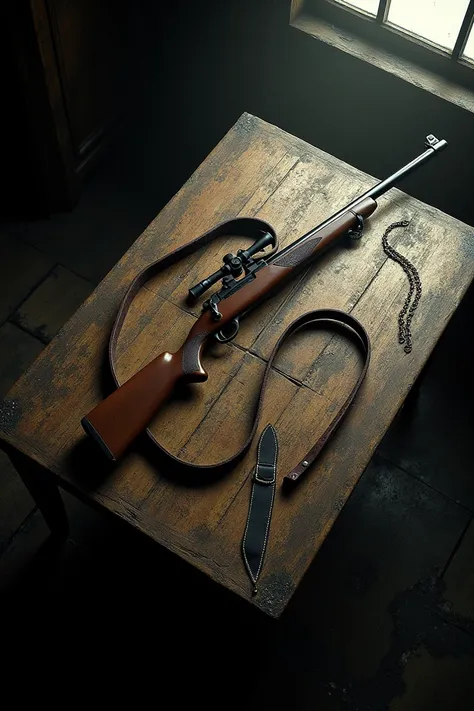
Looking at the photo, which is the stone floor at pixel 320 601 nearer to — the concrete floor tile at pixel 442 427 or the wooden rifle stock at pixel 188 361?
the concrete floor tile at pixel 442 427

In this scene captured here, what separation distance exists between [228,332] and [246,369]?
0.38 ft

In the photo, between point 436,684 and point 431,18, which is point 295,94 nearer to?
point 431,18

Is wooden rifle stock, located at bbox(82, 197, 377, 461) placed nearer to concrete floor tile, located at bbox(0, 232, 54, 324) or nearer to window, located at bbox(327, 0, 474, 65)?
window, located at bbox(327, 0, 474, 65)

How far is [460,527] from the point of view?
9.87ft

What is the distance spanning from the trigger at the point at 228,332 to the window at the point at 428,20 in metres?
1.24

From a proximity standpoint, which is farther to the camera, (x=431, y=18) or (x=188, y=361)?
(x=431, y=18)

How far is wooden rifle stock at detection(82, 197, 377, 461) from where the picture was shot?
2.13 metres

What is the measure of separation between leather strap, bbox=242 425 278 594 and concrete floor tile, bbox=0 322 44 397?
1293 mm

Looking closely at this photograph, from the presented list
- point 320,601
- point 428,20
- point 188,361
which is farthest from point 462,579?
point 428,20

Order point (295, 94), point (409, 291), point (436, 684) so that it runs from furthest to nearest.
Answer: point (295, 94) → point (436, 684) → point (409, 291)

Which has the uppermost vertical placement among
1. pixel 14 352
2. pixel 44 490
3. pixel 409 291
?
pixel 409 291

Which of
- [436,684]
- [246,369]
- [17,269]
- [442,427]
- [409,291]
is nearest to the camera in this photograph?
[246,369]

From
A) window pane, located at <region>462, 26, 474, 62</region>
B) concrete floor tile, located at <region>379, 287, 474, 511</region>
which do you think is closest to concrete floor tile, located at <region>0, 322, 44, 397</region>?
concrete floor tile, located at <region>379, 287, 474, 511</region>

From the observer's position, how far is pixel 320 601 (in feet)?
9.45
